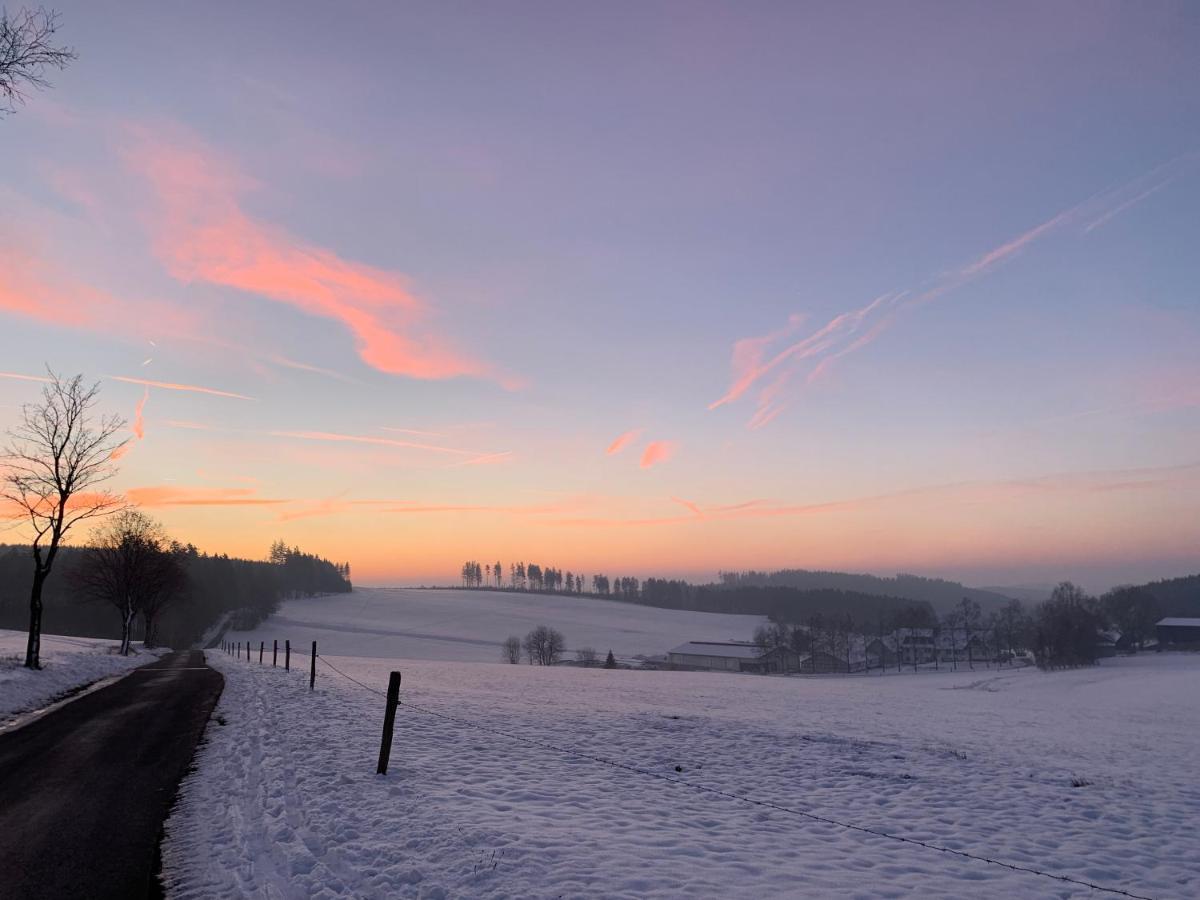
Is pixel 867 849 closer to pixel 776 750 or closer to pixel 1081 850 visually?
pixel 1081 850

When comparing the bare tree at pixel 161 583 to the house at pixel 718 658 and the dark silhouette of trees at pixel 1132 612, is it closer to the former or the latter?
the house at pixel 718 658

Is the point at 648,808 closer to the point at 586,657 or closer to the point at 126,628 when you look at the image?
the point at 126,628

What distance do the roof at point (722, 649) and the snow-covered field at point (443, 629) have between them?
666cm

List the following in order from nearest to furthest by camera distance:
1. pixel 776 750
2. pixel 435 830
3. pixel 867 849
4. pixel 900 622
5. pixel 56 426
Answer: pixel 435 830, pixel 867 849, pixel 776 750, pixel 56 426, pixel 900 622

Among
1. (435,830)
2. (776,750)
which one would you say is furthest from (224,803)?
(776,750)

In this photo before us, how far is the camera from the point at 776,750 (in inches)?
659

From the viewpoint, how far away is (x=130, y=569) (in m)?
52.7

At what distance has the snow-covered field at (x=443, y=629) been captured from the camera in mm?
118062

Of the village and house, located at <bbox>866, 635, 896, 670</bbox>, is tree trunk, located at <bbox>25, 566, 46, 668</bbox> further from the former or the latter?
house, located at <bbox>866, 635, 896, 670</bbox>

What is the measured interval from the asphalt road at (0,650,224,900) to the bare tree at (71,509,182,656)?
130 feet

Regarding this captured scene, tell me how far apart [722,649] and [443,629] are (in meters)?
63.8

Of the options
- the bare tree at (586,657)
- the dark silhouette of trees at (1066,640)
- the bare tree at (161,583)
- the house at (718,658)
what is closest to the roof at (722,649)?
the house at (718,658)

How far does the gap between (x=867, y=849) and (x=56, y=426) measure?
120 ft

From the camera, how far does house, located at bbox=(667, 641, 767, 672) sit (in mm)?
137875
